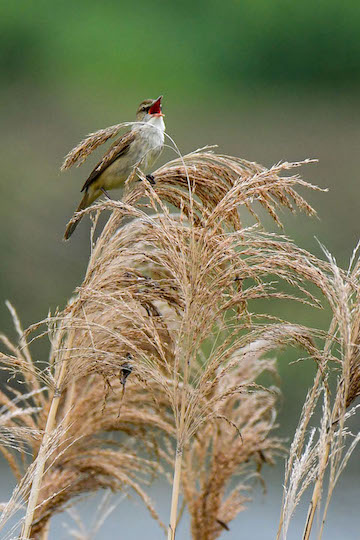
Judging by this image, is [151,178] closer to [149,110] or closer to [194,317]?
[194,317]

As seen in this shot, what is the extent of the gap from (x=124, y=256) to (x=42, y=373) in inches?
16.6

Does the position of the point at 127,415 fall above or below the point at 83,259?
below

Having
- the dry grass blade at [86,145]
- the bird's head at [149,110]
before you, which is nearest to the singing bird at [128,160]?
the bird's head at [149,110]

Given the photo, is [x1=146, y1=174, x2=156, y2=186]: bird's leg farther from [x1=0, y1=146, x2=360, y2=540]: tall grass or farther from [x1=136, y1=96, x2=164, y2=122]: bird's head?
[x1=136, y1=96, x2=164, y2=122]: bird's head

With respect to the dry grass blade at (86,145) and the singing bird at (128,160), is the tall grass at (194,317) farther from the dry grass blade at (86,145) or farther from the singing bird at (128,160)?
the singing bird at (128,160)

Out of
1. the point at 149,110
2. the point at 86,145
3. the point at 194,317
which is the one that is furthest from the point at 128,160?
the point at 194,317

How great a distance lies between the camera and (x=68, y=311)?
9.00 feet

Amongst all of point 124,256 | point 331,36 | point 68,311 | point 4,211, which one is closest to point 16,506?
point 68,311

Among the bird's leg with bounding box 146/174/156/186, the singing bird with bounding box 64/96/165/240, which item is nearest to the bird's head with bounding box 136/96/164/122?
the singing bird with bounding box 64/96/165/240

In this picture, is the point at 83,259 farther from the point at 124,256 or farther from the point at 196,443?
the point at 124,256

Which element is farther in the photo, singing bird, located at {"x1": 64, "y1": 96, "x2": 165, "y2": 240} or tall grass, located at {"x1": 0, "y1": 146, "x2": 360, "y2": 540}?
singing bird, located at {"x1": 64, "y1": 96, "x2": 165, "y2": 240}

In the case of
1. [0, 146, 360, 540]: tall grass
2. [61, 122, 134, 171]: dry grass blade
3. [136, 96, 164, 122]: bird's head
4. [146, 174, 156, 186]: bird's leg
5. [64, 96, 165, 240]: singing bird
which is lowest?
[0, 146, 360, 540]: tall grass

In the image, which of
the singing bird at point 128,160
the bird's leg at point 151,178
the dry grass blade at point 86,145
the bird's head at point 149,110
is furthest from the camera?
the bird's head at point 149,110

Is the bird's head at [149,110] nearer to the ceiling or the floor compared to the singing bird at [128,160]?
nearer to the ceiling
